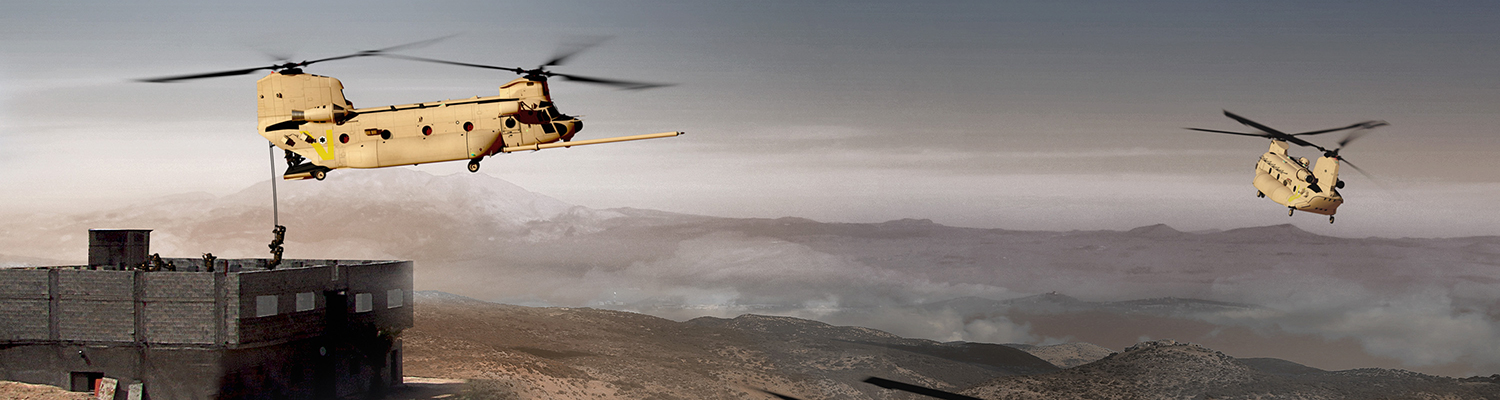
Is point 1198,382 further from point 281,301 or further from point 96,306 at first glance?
point 96,306

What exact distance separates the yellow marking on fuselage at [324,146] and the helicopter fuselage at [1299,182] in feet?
118

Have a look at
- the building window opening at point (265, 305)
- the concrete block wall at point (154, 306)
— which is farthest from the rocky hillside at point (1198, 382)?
the building window opening at point (265, 305)

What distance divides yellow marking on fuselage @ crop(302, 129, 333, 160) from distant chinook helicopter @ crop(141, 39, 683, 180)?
0.03m

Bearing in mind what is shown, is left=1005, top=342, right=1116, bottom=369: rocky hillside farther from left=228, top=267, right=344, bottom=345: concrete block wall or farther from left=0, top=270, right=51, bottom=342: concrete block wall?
left=0, top=270, right=51, bottom=342: concrete block wall

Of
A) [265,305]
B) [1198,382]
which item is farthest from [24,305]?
[1198,382]

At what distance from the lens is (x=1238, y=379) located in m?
56.7

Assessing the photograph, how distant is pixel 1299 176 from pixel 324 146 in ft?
119

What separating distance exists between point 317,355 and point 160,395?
520 centimetres

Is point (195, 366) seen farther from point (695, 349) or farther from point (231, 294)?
point (695, 349)

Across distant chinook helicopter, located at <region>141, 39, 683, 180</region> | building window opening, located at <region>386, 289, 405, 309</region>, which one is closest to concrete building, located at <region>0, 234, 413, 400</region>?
building window opening, located at <region>386, 289, 405, 309</region>

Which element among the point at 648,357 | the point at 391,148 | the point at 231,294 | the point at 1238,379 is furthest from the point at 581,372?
the point at 1238,379

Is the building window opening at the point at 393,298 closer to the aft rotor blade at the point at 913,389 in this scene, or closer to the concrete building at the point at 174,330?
the concrete building at the point at 174,330

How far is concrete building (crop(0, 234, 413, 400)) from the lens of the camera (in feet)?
117

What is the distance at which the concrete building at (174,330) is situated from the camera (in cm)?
3575
